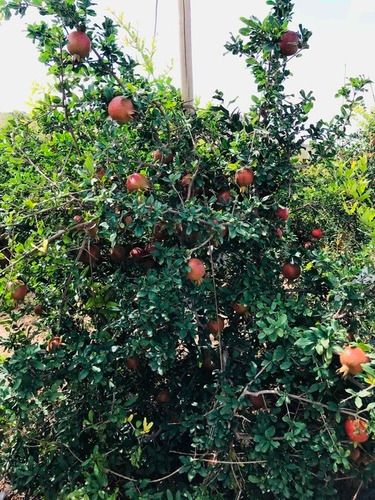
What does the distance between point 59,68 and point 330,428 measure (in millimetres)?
1664

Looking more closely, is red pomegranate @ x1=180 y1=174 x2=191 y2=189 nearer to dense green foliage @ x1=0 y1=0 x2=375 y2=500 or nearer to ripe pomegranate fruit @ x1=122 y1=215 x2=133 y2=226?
dense green foliage @ x1=0 y1=0 x2=375 y2=500

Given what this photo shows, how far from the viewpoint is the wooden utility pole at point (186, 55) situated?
82.4 inches

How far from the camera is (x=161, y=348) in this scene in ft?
5.38

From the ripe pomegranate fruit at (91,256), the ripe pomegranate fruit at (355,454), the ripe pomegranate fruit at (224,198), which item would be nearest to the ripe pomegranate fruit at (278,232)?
the ripe pomegranate fruit at (224,198)

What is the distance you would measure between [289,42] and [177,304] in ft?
3.50

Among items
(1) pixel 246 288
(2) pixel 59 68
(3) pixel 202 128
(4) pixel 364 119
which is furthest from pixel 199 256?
(4) pixel 364 119

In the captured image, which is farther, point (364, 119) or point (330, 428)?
point (364, 119)

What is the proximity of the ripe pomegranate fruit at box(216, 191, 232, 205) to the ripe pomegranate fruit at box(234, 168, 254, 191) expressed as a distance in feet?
0.27

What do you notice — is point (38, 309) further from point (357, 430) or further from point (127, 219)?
point (357, 430)

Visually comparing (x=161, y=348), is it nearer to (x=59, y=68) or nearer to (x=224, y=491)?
(x=224, y=491)

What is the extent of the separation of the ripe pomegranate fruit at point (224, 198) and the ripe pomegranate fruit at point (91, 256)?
0.53 metres

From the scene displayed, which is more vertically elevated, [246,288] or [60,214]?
[60,214]

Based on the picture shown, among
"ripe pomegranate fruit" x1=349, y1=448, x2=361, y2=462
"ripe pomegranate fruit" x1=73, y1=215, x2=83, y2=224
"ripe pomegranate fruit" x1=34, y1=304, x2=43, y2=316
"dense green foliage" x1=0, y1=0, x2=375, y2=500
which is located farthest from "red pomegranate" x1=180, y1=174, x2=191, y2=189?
"ripe pomegranate fruit" x1=349, y1=448, x2=361, y2=462

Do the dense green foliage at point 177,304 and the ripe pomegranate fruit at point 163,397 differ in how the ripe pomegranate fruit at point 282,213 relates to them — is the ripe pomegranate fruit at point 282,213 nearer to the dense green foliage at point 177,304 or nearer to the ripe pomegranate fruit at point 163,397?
the dense green foliage at point 177,304
